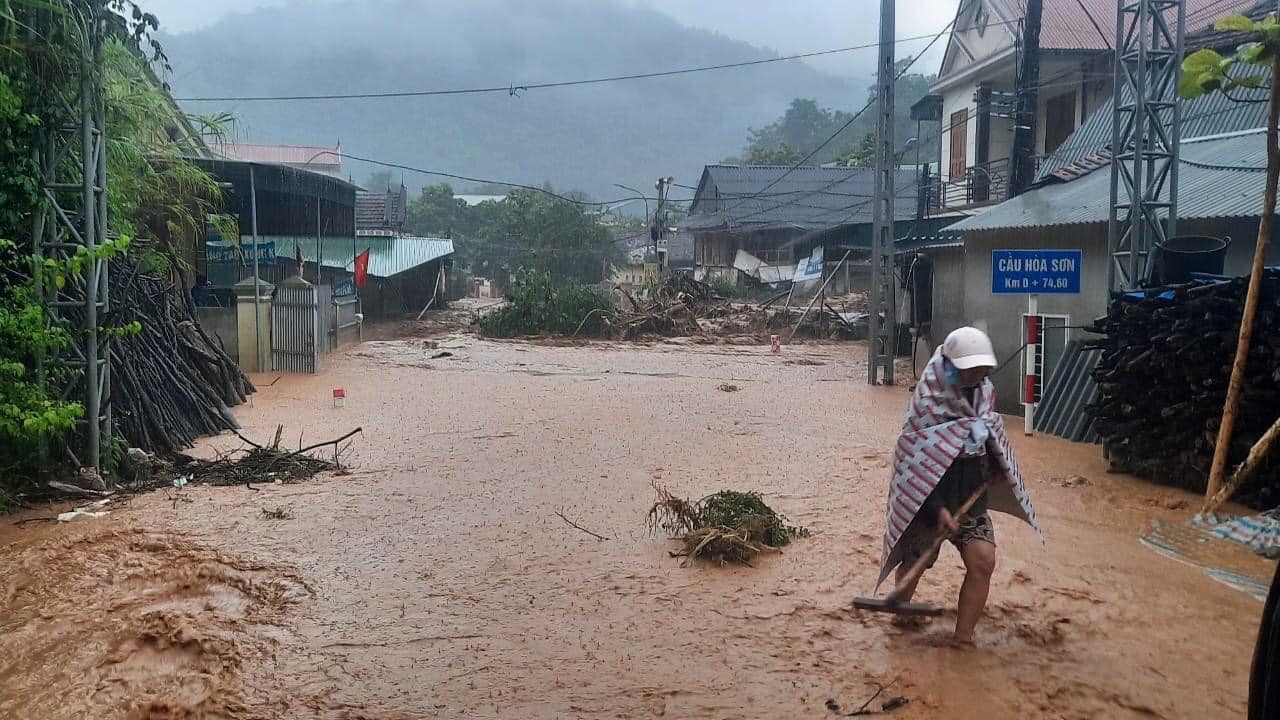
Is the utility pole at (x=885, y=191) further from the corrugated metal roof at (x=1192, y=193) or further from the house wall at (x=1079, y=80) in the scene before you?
the house wall at (x=1079, y=80)

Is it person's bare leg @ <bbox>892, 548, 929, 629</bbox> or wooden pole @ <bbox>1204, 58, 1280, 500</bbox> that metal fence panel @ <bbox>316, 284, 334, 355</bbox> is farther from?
person's bare leg @ <bbox>892, 548, 929, 629</bbox>

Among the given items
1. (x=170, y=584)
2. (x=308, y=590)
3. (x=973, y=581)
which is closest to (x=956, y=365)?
(x=973, y=581)

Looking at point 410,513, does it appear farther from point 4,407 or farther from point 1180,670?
point 1180,670

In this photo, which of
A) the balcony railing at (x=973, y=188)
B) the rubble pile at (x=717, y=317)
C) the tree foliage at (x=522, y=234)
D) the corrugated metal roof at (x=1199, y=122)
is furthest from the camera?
the tree foliage at (x=522, y=234)

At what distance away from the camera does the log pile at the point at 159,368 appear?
33.0ft

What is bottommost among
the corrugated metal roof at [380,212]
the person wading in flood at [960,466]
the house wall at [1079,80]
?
the person wading in flood at [960,466]

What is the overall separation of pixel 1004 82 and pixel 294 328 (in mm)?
18448

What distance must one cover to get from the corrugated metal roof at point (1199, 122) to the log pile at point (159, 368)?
1282cm

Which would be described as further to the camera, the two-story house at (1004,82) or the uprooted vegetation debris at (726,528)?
the two-story house at (1004,82)

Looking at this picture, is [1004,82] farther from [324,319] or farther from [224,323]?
[224,323]

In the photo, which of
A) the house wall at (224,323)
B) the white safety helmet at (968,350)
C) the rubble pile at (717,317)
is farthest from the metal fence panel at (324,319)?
the white safety helmet at (968,350)

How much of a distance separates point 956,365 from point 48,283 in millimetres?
7480

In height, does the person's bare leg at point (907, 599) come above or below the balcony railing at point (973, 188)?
below

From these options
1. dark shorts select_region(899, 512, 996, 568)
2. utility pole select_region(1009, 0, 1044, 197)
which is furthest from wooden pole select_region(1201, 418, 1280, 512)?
utility pole select_region(1009, 0, 1044, 197)
